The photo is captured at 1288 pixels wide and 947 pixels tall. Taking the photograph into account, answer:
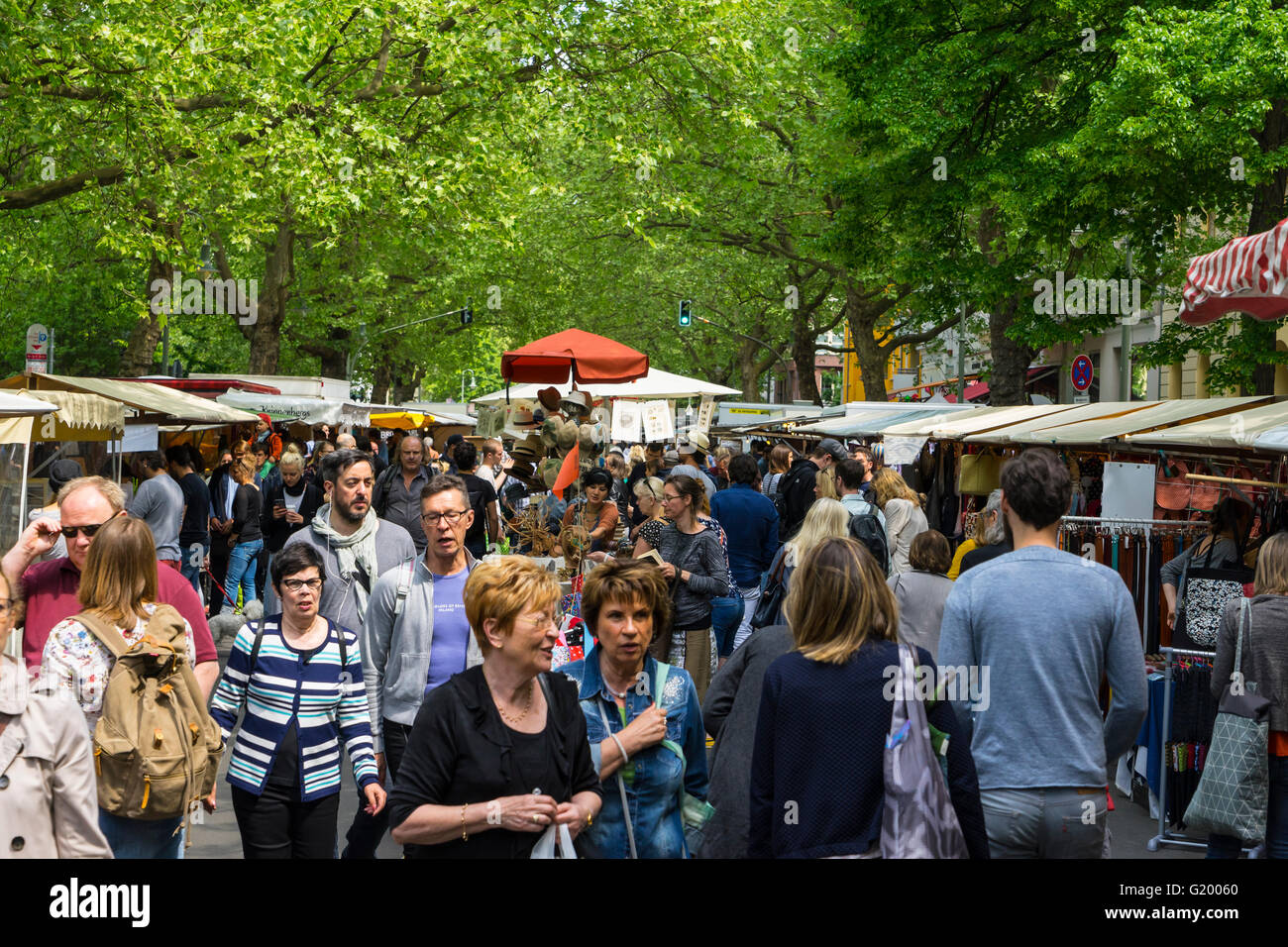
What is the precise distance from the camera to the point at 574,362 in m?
11.9

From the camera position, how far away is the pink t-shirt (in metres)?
4.82

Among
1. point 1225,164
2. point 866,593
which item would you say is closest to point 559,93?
point 1225,164

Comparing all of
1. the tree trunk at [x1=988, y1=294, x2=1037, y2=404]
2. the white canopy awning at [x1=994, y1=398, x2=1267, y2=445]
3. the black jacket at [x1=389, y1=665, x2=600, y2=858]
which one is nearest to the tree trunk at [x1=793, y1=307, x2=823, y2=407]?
the tree trunk at [x1=988, y1=294, x2=1037, y2=404]

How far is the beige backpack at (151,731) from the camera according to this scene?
421cm

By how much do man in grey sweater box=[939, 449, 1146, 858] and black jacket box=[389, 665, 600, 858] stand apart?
130cm

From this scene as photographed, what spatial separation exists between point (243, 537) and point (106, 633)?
9.37 metres

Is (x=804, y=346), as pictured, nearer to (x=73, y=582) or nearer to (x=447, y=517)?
(x=447, y=517)

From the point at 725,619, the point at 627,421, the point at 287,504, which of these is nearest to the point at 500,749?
the point at 725,619

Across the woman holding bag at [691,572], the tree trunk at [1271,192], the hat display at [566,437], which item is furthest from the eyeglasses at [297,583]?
the tree trunk at [1271,192]

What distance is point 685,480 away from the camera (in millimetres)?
8016

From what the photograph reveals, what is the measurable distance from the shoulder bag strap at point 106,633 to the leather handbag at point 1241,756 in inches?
163
